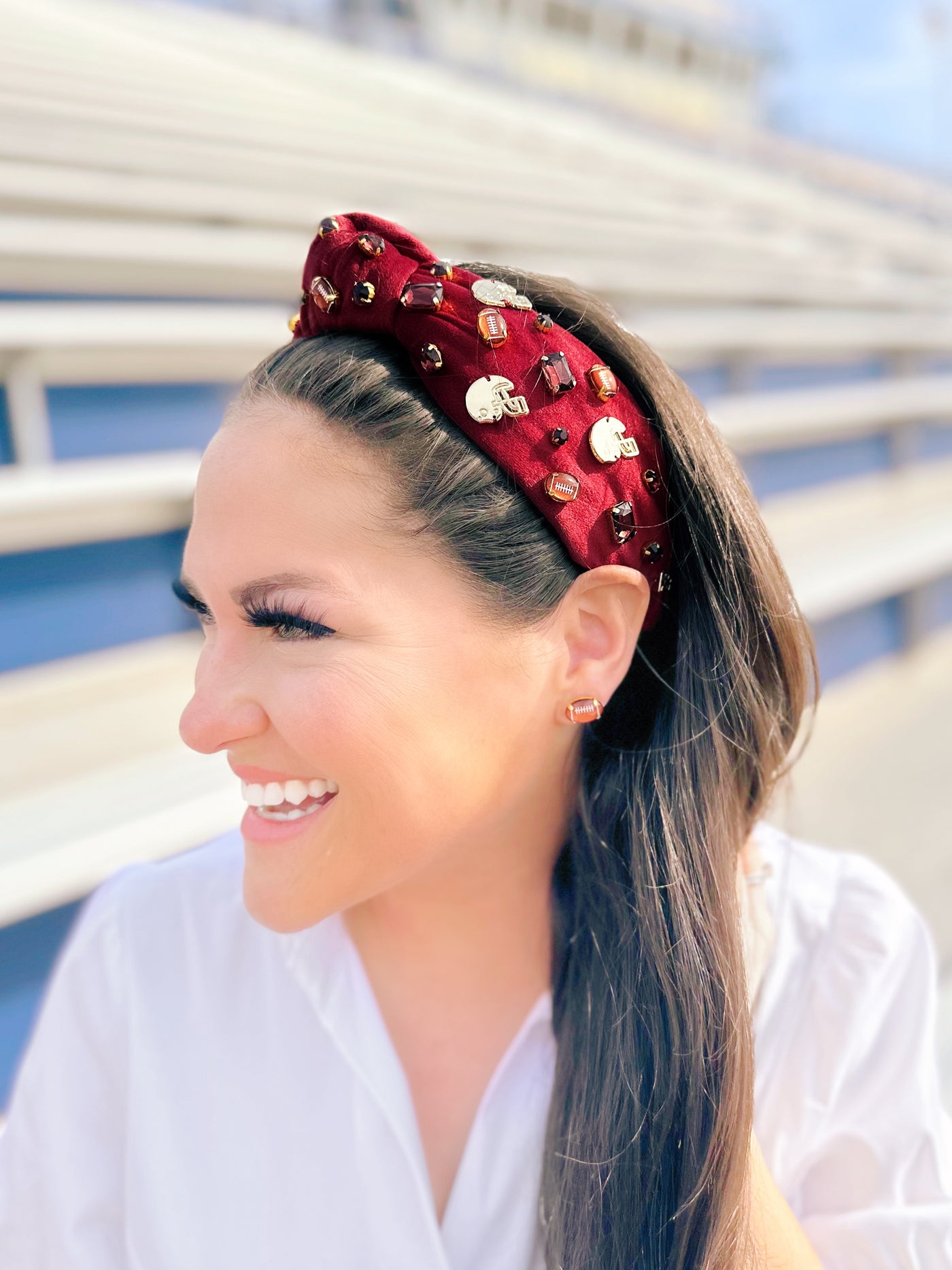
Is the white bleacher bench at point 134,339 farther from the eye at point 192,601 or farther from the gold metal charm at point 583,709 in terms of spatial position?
the gold metal charm at point 583,709

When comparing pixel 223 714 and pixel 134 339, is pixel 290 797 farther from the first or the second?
pixel 134 339

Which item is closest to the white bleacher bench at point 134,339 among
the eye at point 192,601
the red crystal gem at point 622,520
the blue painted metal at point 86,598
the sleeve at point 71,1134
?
the blue painted metal at point 86,598

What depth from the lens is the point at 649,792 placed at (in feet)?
2.82

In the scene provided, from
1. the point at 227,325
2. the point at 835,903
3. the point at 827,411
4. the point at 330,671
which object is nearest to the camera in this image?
the point at 330,671

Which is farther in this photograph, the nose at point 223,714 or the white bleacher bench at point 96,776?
the white bleacher bench at point 96,776

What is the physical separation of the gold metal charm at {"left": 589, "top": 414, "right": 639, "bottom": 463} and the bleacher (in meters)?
1.19

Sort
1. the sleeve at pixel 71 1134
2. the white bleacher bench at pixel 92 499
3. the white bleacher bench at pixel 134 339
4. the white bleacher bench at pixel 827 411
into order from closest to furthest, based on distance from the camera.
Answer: the sleeve at pixel 71 1134, the white bleacher bench at pixel 92 499, the white bleacher bench at pixel 134 339, the white bleacher bench at pixel 827 411

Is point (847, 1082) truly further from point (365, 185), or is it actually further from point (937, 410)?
point (937, 410)

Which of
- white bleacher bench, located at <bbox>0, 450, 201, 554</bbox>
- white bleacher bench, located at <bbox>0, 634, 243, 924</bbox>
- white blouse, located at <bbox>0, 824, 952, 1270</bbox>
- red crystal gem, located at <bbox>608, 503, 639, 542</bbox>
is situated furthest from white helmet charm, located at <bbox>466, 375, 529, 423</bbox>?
white bleacher bench, located at <bbox>0, 450, 201, 554</bbox>

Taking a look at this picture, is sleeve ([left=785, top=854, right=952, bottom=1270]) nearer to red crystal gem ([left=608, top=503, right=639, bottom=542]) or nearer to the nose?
red crystal gem ([left=608, top=503, right=639, bottom=542])

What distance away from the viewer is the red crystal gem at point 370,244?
0.78 metres

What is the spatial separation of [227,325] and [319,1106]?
1.99 meters

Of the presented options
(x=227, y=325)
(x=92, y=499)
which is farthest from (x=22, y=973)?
(x=227, y=325)

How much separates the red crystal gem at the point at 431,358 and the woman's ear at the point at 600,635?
21cm
